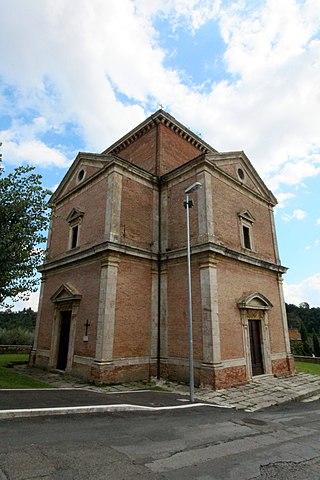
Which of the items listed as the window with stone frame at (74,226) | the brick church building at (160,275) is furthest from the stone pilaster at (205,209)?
the window with stone frame at (74,226)

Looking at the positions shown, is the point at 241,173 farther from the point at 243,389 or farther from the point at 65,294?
the point at 65,294

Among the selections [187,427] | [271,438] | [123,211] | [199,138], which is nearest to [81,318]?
[123,211]

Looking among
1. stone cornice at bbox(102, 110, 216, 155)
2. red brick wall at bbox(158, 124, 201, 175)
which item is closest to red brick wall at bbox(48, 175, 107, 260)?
red brick wall at bbox(158, 124, 201, 175)

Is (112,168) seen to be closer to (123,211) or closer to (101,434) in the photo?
(123,211)

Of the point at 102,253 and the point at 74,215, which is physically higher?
the point at 74,215

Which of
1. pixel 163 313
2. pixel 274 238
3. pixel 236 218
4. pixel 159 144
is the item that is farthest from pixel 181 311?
pixel 159 144

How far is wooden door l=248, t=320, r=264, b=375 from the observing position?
14883mm

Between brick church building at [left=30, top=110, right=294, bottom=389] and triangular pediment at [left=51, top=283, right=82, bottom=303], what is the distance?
61 millimetres

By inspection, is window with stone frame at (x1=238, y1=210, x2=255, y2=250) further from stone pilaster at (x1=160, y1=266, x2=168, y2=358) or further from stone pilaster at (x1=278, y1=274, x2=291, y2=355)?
stone pilaster at (x1=160, y1=266, x2=168, y2=358)

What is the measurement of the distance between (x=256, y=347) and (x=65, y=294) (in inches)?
413

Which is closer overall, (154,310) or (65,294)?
(154,310)

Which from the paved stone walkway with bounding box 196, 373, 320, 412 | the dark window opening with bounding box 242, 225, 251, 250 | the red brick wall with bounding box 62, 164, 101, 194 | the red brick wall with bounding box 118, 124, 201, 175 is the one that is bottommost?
the paved stone walkway with bounding box 196, 373, 320, 412

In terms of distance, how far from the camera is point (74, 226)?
1712cm

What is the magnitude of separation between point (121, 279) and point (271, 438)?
8704 millimetres
